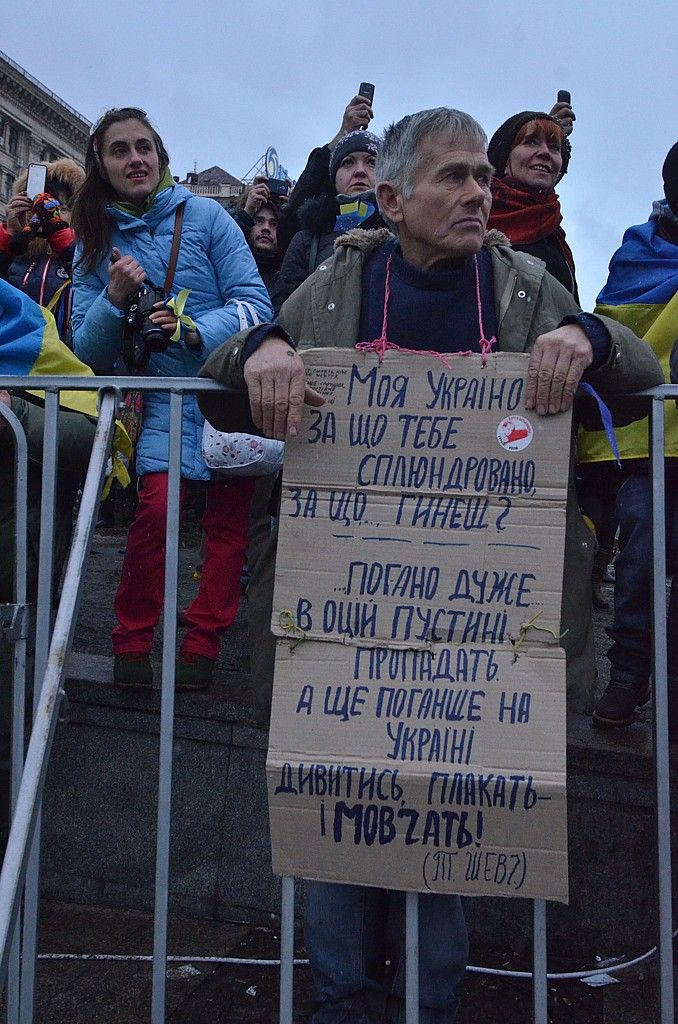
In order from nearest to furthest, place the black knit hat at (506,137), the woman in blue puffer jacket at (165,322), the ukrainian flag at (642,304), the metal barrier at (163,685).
→ the metal barrier at (163,685) → the ukrainian flag at (642,304) → the woman in blue puffer jacket at (165,322) → the black knit hat at (506,137)

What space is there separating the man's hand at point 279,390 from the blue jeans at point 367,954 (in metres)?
0.99

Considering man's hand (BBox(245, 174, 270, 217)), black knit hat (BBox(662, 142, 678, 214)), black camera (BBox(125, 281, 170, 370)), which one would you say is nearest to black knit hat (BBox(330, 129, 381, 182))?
man's hand (BBox(245, 174, 270, 217))

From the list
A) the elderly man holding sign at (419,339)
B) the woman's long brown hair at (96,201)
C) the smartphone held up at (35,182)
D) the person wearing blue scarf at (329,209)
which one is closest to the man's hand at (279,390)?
the elderly man holding sign at (419,339)

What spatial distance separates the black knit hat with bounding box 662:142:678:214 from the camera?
128 inches

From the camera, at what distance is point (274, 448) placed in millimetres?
3223

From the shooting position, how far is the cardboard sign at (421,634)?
6.15 feet

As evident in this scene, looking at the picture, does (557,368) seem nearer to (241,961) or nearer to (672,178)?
(672,178)

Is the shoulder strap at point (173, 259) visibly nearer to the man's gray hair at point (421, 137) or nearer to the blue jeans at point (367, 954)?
the man's gray hair at point (421, 137)

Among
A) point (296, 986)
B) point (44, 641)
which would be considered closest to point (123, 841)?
Result: point (296, 986)

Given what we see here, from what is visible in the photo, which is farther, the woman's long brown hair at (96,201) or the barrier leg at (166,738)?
the woman's long brown hair at (96,201)

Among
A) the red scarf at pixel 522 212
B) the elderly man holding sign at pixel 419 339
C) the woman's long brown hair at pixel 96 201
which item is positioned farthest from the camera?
the red scarf at pixel 522 212

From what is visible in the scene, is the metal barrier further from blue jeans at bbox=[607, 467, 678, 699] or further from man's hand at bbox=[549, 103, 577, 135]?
man's hand at bbox=[549, 103, 577, 135]

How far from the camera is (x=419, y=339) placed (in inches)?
85.2

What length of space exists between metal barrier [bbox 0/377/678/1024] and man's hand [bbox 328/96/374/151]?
9.18 feet
